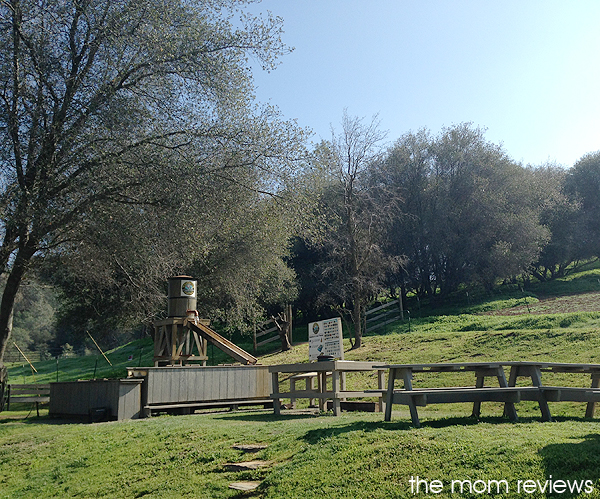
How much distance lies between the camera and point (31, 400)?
16797mm

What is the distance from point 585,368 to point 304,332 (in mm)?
27732

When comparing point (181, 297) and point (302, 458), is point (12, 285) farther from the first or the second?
point (302, 458)

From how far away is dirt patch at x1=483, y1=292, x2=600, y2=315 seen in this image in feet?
76.5

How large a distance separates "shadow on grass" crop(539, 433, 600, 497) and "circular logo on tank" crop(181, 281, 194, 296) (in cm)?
1187

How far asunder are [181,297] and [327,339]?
19.2ft

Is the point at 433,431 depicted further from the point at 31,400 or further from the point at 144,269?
the point at 31,400

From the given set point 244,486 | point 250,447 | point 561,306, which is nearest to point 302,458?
point 244,486

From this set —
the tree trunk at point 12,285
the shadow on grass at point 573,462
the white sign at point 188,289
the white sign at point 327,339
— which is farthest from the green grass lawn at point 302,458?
the white sign at point 188,289

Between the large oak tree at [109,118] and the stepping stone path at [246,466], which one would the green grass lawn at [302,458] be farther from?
the large oak tree at [109,118]

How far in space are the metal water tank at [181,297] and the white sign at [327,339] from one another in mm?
5170

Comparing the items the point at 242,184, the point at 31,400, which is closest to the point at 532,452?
the point at 242,184

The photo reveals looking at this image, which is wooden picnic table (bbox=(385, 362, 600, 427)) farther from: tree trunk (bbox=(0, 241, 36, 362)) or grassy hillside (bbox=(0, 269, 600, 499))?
tree trunk (bbox=(0, 241, 36, 362))

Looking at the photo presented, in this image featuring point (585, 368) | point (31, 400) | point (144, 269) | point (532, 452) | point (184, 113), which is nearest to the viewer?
point (532, 452)

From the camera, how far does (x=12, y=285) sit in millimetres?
13227
